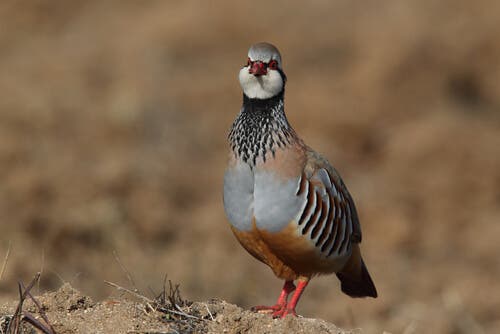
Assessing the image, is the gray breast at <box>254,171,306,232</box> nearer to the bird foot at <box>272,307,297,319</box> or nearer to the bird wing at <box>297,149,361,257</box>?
the bird wing at <box>297,149,361,257</box>

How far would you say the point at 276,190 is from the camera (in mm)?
4613

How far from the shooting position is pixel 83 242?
359 inches

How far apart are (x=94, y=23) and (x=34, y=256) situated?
739 cm

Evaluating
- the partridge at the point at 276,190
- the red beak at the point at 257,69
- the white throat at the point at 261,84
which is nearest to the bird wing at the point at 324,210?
the partridge at the point at 276,190

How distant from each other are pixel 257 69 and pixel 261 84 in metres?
0.09

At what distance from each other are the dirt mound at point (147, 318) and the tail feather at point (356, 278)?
1066mm

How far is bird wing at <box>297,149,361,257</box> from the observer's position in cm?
469

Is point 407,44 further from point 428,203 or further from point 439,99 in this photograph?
point 428,203

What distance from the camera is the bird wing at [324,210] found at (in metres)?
4.69

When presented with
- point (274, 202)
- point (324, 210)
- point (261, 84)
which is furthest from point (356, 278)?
point (261, 84)

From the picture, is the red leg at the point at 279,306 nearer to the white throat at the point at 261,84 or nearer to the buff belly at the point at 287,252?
the buff belly at the point at 287,252

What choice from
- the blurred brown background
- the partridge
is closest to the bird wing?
the partridge

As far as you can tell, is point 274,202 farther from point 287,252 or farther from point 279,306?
point 279,306

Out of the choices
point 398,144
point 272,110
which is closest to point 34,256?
point 272,110
